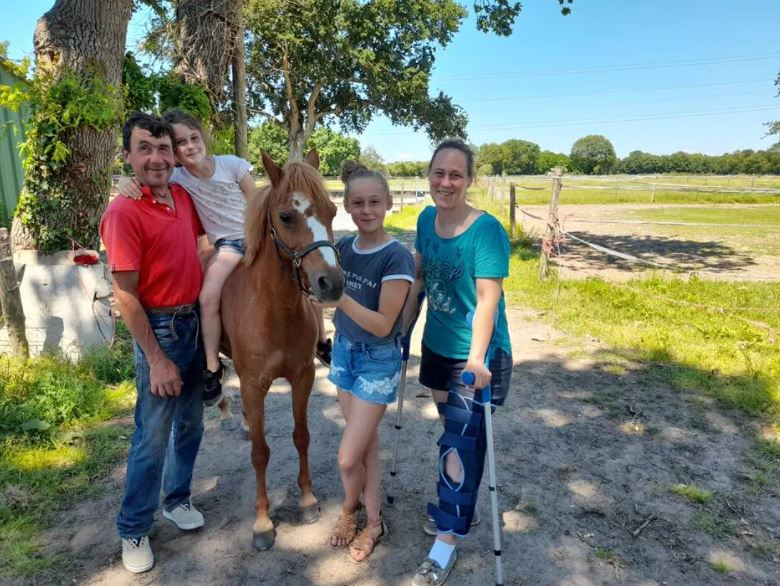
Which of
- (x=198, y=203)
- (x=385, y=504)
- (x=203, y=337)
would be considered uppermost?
(x=198, y=203)

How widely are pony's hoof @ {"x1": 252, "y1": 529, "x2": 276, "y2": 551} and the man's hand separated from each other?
1.00 meters

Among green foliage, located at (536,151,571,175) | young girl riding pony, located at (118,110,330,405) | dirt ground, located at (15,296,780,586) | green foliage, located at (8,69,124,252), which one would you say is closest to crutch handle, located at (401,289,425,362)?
young girl riding pony, located at (118,110,330,405)

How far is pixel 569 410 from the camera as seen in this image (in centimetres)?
455

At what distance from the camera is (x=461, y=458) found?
2.48 meters

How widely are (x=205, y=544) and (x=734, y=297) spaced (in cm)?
780

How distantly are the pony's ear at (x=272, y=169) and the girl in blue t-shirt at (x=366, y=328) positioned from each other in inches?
13.2

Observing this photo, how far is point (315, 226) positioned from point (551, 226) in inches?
294

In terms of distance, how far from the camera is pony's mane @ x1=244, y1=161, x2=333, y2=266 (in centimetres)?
239

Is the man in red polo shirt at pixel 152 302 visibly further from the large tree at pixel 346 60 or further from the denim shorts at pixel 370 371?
the large tree at pixel 346 60

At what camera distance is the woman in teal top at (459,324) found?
7.55 ft

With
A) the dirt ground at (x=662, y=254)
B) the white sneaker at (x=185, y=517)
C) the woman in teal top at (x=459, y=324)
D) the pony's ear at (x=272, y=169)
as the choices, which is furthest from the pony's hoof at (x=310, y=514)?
the dirt ground at (x=662, y=254)

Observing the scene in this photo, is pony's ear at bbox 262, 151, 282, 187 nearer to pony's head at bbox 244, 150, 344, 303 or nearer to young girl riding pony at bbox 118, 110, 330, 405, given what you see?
pony's head at bbox 244, 150, 344, 303

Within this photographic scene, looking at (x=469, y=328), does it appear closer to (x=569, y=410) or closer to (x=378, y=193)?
(x=378, y=193)

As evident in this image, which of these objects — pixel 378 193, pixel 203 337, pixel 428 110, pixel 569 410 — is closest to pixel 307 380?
pixel 203 337
